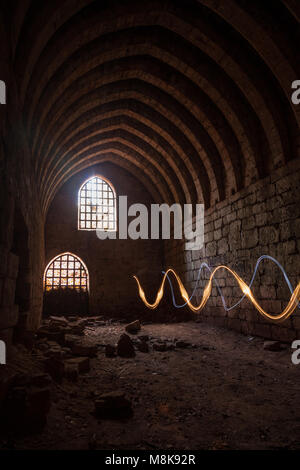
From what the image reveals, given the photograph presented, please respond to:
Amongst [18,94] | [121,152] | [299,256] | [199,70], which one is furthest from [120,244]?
[18,94]

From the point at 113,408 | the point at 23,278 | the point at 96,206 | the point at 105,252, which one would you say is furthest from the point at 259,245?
the point at 96,206

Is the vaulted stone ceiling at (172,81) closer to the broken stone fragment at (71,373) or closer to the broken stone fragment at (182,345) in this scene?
the broken stone fragment at (71,373)

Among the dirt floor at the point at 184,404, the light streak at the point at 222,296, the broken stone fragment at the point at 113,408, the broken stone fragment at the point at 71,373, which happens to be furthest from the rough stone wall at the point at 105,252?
the broken stone fragment at the point at 113,408

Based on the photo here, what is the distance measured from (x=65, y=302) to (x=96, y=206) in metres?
4.18

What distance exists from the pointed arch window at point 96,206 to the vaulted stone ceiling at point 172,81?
2.21 meters

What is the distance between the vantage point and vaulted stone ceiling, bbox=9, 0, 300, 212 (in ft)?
16.6

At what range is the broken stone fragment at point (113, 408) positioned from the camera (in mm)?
2801

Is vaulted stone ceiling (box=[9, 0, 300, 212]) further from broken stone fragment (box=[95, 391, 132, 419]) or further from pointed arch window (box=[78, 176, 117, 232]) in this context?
broken stone fragment (box=[95, 391, 132, 419])

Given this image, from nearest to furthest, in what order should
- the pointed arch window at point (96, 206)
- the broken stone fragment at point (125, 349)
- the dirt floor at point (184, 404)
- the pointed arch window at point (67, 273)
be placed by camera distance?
the dirt floor at point (184, 404), the broken stone fragment at point (125, 349), the pointed arch window at point (67, 273), the pointed arch window at point (96, 206)

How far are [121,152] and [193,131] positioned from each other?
426cm

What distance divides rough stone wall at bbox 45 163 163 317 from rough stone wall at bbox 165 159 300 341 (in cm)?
438

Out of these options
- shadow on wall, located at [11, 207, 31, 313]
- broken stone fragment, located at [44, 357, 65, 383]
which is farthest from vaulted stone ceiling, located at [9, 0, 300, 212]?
broken stone fragment, located at [44, 357, 65, 383]

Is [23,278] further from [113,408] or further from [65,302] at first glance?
[65,302]

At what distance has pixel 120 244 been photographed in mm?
13188
